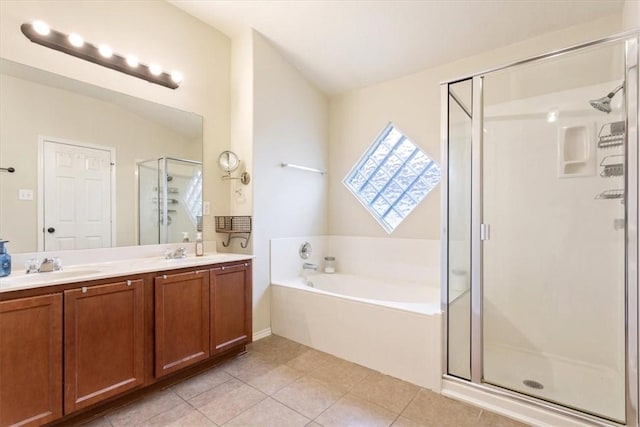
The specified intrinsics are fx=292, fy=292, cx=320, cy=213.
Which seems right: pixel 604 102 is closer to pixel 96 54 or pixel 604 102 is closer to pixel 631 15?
pixel 631 15

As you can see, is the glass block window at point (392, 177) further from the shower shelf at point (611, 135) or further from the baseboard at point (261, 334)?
the baseboard at point (261, 334)

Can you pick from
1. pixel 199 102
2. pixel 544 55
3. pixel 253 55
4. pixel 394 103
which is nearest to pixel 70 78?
pixel 199 102

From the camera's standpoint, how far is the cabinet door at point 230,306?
2.19m

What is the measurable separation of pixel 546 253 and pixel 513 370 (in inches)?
37.9

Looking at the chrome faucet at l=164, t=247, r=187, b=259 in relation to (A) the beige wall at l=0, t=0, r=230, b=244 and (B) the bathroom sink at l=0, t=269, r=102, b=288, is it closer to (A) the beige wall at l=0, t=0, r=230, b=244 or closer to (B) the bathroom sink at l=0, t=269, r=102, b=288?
(A) the beige wall at l=0, t=0, r=230, b=244

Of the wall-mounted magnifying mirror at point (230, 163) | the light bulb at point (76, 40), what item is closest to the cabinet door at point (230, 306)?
the wall-mounted magnifying mirror at point (230, 163)

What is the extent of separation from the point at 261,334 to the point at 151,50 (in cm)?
263

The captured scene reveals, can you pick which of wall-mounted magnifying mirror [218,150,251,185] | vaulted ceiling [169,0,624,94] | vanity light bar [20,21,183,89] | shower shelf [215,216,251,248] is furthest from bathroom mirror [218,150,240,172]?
vaulted ceiling [169,0,624,94]

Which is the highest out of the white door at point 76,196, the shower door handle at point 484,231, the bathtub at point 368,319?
the white door at point 76,196

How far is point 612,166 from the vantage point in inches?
75.0

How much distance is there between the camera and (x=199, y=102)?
105 inches

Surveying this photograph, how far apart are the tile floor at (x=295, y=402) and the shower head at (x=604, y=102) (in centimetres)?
211

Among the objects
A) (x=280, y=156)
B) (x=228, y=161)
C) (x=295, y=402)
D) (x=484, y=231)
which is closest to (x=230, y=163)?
(x=228, y=161)

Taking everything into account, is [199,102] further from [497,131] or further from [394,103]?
[497,131]
